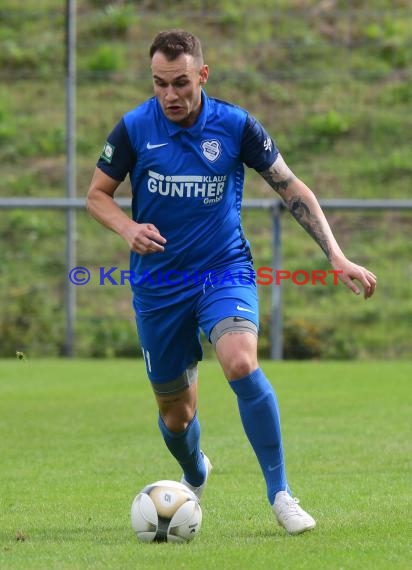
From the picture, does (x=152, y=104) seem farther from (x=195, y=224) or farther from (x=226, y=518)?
(x=226, y=518)

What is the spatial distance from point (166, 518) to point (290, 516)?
0.55m

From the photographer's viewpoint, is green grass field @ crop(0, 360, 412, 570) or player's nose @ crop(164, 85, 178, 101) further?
player's nose @ crop(164, 85, 178, 101)

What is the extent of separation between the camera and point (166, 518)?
227 inches

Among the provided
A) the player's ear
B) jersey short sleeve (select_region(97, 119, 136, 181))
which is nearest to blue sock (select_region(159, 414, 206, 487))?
jersey short sleeve (select_region(97, 119, 136, 181))

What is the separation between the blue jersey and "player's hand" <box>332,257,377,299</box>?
1.74 feet

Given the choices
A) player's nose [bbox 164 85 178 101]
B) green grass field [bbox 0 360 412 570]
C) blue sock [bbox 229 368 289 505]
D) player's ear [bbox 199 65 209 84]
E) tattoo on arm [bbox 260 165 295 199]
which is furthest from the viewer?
tattoo on arm [bbox 260 165 295 199]

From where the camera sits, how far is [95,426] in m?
10.4

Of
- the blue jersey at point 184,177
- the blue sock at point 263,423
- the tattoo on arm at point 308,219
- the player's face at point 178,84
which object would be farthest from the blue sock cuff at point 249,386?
the player's face at point 178,84

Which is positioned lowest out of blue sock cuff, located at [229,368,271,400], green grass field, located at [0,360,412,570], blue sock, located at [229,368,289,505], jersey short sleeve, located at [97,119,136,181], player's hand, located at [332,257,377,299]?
green grass field, located at [0,360,412,570]

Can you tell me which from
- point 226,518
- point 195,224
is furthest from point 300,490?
point 195,224

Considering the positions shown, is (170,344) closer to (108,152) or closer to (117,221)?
(117,221)

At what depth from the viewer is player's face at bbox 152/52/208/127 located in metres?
6.05

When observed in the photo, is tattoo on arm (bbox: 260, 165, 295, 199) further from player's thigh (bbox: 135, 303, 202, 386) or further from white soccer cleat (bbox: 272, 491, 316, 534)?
white soccer cleat (bbox: 272, 491, 316, 534)

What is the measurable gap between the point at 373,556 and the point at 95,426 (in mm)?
5378
